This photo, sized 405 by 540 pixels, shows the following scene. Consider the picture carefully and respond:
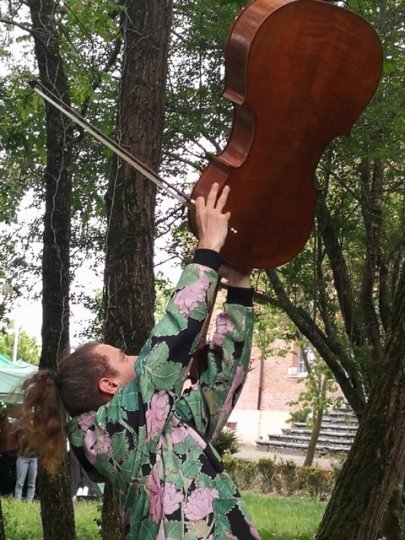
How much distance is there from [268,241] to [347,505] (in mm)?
2267

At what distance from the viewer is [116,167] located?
5.05m

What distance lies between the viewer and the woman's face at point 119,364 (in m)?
2.41

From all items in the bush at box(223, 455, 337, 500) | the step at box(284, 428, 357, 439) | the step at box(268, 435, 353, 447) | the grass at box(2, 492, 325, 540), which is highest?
the step at box(284, 428, 357, 439)

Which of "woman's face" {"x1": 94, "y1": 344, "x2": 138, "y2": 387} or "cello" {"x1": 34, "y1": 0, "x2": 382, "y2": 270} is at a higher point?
"cello" {"x1": 34, "y1": 0, "x2": 382, "y2": 270}

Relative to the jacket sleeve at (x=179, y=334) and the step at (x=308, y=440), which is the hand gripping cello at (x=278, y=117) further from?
the step at (x=308, y=440)

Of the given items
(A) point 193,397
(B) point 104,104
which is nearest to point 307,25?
(A) point 193,397

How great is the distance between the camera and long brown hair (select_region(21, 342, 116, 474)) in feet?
7.83

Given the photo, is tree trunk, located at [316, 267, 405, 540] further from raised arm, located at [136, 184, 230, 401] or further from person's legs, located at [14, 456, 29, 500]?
person's legs, located at [14, 456, 29, 500]

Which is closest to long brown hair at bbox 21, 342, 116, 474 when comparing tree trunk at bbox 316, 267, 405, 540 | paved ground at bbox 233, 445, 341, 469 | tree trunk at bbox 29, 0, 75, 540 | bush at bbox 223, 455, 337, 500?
tree trunk at bbox 316, 267, 405, 540

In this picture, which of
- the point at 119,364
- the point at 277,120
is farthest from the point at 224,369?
the point at 277,120

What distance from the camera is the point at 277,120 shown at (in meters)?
2.43

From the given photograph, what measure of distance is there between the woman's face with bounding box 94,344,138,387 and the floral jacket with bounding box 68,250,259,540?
100 millimetres

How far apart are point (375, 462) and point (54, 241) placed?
297 centimetres

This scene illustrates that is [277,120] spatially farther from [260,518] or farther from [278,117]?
[260,518]
